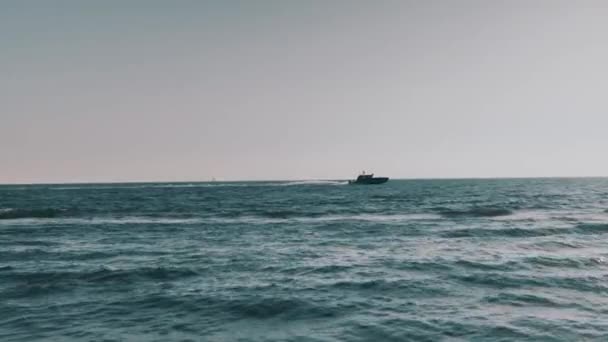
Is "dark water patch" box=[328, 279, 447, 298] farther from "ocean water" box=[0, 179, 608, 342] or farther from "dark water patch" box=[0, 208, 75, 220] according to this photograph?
"dark water patch" box=[0, 208, 75, 220]

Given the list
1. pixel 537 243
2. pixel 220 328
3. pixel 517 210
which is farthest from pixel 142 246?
pixel 517 210

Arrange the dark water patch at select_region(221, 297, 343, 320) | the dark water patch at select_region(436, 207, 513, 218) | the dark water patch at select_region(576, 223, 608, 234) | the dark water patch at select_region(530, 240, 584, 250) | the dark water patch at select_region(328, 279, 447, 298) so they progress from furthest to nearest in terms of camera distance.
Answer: the dark water patch at select_region(436, 207, 513, 218) → the dark water patch at select_region(576, 223, 608, 234) → the dark water patch at select_region(530, 240, 584, 250) → the dark water patch at select_region(328, 279, 447, 298) → the dark water patch at select_region(221, 297, 343, 320)

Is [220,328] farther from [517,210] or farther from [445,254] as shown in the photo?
[517,210]

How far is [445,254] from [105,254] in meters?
18.7

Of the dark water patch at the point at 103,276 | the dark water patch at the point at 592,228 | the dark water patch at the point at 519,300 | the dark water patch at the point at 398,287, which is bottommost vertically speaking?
the dark water patch at the point at 103,276

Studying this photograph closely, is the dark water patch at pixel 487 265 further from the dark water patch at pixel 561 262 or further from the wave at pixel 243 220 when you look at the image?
the wave at pixel 243 220

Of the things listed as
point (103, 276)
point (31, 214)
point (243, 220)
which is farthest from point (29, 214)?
point (103, 276)

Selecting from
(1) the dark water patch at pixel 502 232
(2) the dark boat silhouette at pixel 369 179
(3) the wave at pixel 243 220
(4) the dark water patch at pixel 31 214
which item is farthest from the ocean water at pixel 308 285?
(2) the dark boat silhouette at pixel 369 179

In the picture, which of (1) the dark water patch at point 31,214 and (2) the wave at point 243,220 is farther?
(1) the dark water patch at point 31,214

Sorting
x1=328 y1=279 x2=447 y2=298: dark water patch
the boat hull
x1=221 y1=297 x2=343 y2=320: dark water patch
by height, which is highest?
the boat hull

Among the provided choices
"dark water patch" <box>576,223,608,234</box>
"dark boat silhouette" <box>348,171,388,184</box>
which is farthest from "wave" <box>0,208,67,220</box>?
"dark boat silhouette" <box>348,171,388,184</box>

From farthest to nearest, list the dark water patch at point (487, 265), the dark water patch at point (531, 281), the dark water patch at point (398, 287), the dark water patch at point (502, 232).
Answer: the dark water patch at point (502, 232), the dark water patch at point (487, 265), the dark water patch at point (531, 281), the dark water patch at point (398, 287)

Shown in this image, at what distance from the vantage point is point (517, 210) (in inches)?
2004

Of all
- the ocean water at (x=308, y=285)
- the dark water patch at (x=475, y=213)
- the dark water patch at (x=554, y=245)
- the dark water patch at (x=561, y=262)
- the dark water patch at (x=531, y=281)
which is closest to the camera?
the ocean water at (x=308, y=285)
